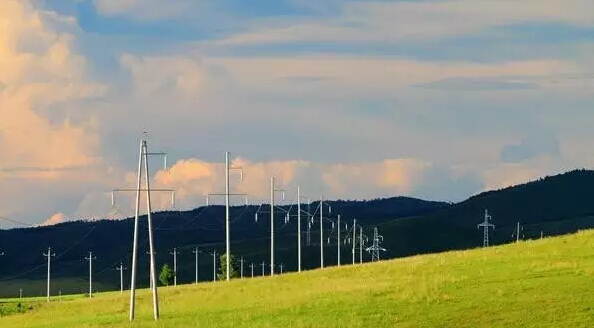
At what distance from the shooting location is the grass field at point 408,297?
167 feet

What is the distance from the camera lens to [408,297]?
5706 centimetres

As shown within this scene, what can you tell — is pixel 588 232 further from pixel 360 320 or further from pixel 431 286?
pixel 360 320

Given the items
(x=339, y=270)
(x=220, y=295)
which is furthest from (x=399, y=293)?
(x=339, y=270)

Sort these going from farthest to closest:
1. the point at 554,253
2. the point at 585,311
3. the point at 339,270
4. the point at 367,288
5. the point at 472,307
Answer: the point at 339,270
the point at 554,253
the point at 367,288
the point at 472,307
the point at 585,311

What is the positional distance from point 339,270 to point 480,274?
739 inches

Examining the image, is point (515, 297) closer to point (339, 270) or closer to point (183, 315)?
point (183, 315)

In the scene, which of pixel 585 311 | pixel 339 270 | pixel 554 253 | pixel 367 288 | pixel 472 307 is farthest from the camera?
pixel 339 270

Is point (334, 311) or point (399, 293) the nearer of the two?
point (334, 311)

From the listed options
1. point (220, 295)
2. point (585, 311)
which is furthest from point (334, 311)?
point (220, 295)

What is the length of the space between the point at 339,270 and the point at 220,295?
36.2ft

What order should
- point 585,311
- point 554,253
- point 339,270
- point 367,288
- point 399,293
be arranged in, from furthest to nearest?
1. point 339,270
2. point 554,253
3. point 367,288
4. point 399,293
5. point 585,311

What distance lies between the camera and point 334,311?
55.8 metres

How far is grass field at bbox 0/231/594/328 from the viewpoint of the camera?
50906 millimetres

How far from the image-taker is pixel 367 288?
64062 millimetres
